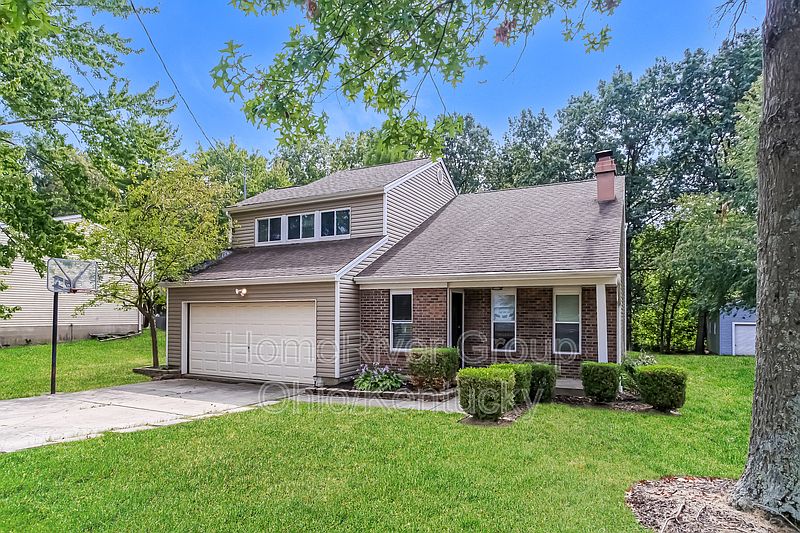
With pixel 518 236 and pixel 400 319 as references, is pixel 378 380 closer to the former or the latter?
pixel 400 319

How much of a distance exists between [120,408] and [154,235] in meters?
4.79

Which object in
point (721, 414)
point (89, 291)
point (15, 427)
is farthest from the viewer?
point (89, 291)

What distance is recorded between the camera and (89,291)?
11625mm

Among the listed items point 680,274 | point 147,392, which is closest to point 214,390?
point 147,392

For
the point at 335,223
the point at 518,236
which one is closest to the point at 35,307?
the point at 335,223

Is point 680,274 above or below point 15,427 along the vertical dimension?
above

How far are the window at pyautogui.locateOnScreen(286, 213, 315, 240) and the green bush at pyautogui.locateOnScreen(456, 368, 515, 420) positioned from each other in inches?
308

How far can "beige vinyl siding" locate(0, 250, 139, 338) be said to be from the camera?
59.7 ft

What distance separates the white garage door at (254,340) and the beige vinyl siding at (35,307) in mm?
8739

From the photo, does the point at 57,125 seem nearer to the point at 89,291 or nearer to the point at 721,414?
the point at 89,291

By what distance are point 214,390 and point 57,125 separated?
6442 mm

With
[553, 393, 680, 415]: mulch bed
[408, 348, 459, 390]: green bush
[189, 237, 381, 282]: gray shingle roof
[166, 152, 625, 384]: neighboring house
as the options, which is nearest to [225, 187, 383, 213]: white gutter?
[166, 152, 625, 384]: neighboring house

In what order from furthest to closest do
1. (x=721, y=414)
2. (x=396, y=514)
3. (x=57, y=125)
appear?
(x=57, y=125) → (x=721, y=414) → (x=396, y=514)

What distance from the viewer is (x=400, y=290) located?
11.3 m
